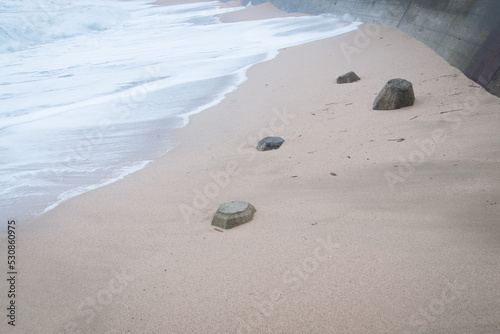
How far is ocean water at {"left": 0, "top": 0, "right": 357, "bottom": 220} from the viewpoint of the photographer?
4414 mm

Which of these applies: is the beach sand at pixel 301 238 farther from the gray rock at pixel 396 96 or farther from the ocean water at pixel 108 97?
the ocean water at pixel 108 97

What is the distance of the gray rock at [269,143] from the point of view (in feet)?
13.7

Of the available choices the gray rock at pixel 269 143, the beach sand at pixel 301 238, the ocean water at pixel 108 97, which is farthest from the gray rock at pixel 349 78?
the gray rock at pixel 269 143

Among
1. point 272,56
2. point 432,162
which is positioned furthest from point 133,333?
point 272,56

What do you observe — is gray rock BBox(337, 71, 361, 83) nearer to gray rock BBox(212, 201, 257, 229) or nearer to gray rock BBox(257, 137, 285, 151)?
gray rock BBox(257, 137, 285, 151)

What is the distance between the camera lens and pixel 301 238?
2512 millimetres

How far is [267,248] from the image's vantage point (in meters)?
2.47

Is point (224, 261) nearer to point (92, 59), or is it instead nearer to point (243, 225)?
point (243, 225)

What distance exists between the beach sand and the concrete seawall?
0.37m

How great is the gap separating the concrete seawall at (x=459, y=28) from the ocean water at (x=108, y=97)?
269 cm

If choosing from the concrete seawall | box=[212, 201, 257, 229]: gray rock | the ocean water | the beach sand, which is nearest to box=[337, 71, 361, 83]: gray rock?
the concrete seawall

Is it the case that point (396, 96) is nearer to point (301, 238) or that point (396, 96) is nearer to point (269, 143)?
point (269, 143)

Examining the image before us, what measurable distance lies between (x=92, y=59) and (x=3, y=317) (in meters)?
12.1

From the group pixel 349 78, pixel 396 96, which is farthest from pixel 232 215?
pixel 349 78
